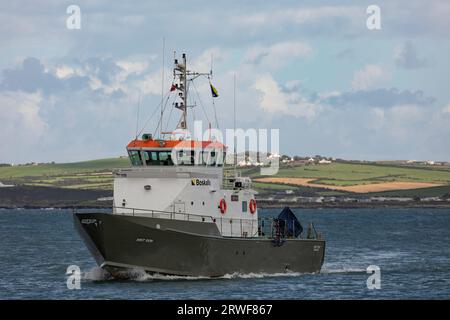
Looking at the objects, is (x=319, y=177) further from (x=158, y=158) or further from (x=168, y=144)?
(x=168, y=144)

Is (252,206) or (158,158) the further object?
(252,206)

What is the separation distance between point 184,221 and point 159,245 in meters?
1.51

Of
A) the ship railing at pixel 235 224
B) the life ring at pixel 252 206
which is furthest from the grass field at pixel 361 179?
the life ring at pixel 252 206

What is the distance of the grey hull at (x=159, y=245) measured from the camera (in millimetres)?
40656

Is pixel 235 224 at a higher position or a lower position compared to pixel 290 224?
higher

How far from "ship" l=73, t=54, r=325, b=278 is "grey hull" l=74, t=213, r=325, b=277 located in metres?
0.04

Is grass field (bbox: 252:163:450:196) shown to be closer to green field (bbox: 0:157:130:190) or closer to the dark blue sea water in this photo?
green field (bbox: 0:157:130:190)

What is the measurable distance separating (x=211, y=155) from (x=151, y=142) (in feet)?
9.45

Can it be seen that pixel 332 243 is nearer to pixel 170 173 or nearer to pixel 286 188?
pixel 170 173

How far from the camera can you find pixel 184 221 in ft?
137

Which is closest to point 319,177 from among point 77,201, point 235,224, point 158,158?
point 77,201

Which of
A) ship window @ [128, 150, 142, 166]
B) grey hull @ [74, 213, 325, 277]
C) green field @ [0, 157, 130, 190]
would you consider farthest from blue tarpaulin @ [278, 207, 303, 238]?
green field @ [0, 157, 130, 190]

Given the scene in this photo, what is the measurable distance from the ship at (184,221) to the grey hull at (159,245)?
39 mm
